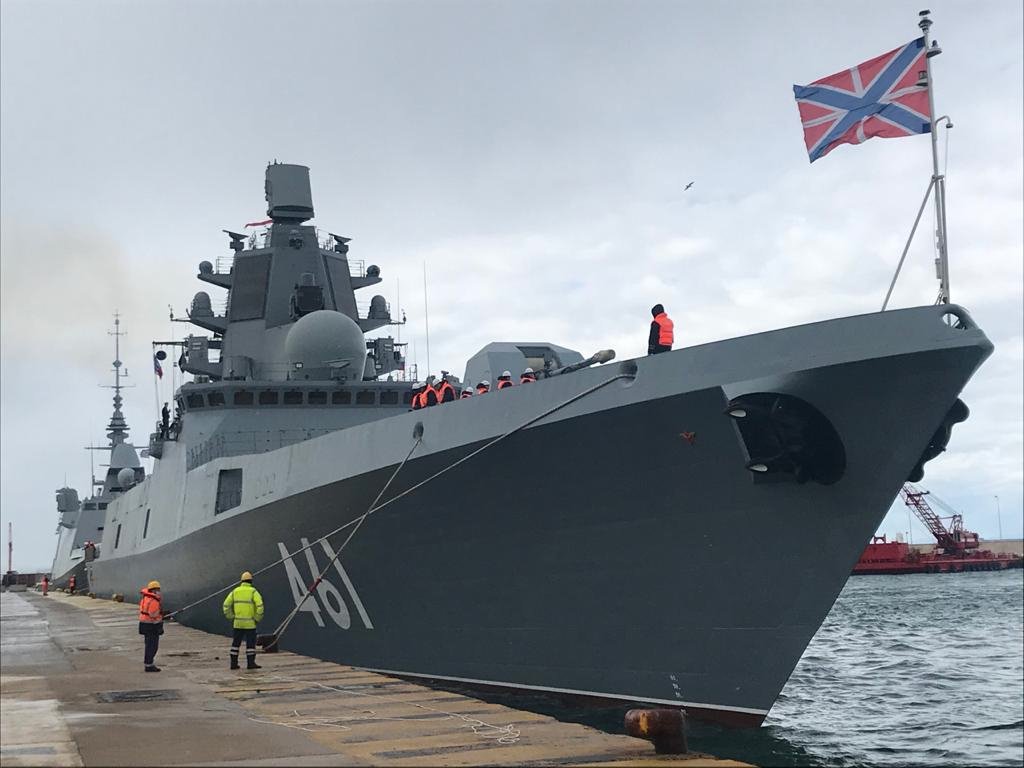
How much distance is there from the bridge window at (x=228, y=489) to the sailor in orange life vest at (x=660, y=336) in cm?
871

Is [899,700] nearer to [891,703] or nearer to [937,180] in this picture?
[891,703]

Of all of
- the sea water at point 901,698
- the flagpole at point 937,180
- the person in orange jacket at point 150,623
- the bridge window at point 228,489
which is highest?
the flagpole at point 937,180

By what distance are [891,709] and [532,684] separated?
25.3 feet

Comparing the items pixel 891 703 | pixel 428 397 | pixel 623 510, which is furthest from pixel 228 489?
pixel 891 703

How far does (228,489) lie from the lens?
17406 mm

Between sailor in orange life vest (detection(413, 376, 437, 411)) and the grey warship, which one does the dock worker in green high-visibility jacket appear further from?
sailor in orange life vest (detection(413, 376, 437, 411))

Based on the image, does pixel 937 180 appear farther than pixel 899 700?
No

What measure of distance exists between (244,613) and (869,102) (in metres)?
9.27

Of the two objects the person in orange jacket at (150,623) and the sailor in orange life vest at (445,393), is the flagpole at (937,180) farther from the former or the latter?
the person in orange jacket at (150,623)

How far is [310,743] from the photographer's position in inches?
306

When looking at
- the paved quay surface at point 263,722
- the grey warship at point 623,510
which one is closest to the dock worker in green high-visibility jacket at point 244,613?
the paved quay surface at point 263,722

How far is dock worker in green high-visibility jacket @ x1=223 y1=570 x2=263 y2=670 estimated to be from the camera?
12727mm

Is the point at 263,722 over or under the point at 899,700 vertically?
over

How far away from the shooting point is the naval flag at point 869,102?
996cm
